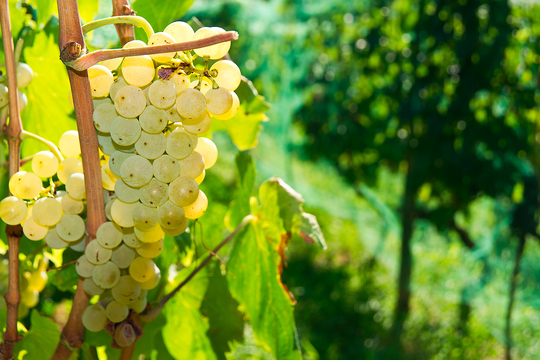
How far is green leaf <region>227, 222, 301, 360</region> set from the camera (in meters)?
0.47

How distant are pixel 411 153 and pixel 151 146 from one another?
1761 mm

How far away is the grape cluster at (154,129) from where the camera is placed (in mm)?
293

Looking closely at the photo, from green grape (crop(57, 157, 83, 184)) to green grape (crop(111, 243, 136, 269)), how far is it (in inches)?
2.8

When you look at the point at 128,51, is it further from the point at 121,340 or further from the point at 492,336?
the point at 492,336

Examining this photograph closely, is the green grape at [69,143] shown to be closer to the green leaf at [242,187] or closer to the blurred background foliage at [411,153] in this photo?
the green leaf at [242,187]

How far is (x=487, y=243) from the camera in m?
1.92

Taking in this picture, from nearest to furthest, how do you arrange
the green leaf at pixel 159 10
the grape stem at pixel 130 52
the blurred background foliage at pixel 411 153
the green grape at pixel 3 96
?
the grape stem at pixel 130 52, the green grape at pixel 3 96, the green leaf at pixel 159 10, the blurred background foliage at pixel 411 153

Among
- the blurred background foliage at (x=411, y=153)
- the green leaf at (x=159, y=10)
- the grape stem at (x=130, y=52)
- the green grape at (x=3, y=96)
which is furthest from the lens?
the blurred background foliage at (x=411, y=153)

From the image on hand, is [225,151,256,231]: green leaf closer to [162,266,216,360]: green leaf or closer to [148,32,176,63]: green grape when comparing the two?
[162,266,216,360]: green leaf

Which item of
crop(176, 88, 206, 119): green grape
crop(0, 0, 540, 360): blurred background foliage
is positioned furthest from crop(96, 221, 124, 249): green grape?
crop(0, 0, 540, 360): blurred background foliage

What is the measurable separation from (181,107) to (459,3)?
1782 mm

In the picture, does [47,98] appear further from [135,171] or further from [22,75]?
[135,171]

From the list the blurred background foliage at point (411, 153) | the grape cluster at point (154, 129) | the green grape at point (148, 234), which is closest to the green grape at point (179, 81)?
the grape cluster at point (154, 129)

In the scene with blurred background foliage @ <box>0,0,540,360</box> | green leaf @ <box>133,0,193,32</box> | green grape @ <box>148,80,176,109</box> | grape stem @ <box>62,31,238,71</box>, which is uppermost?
green leaf @ <box>133,0,193,32</box>
